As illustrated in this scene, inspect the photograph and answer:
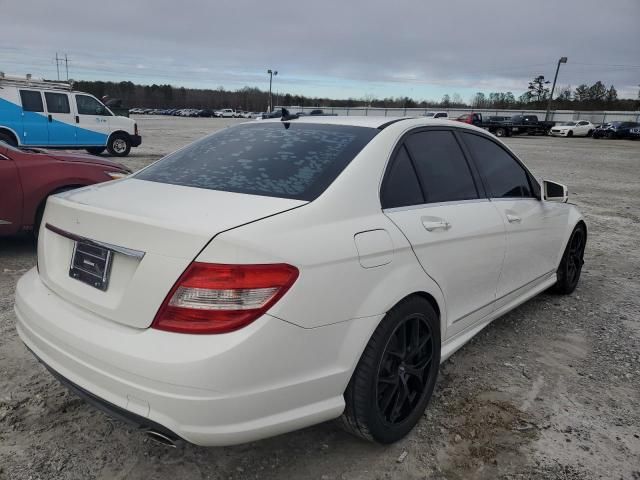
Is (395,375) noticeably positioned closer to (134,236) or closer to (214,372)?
(214,372)

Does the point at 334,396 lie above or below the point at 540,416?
above

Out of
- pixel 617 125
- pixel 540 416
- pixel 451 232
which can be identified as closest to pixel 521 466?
pixel 540 416

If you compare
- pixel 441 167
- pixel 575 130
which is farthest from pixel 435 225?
pixel 575 130

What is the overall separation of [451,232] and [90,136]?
1425 cm

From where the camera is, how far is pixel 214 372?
180 centimetres

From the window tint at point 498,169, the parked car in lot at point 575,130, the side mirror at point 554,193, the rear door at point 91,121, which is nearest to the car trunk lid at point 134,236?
the window tint at point 498,169

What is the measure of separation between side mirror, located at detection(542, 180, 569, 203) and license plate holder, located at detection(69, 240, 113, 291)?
3326 mm

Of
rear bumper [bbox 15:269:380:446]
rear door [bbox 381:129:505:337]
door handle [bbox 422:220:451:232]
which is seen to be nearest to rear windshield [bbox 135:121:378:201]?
rear door [bbox 381:129:505:337]

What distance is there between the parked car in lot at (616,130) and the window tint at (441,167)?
4295 centimetres

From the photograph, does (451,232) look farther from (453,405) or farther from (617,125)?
(617,125)

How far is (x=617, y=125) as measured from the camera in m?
39.6

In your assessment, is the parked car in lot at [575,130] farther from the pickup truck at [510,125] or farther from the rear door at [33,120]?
the rear door at [33,120]

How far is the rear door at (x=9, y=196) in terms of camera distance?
516 centimetres

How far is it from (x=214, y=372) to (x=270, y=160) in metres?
1.23
